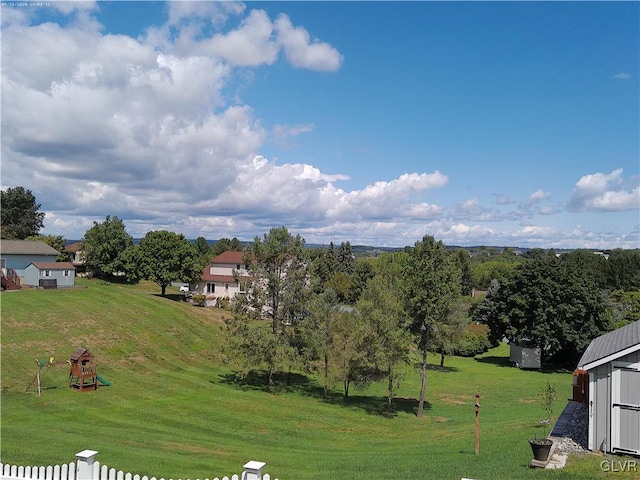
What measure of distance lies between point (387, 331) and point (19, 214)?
302 feet

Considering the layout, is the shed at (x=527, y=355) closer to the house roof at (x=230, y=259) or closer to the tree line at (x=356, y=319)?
the tree line at (x=356, y=319)

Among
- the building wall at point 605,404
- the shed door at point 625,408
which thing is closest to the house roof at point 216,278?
the building wall at point 605,404

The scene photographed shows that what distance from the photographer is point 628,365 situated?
14227 millimetres

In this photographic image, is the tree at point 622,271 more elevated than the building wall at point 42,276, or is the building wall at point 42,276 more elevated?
the tree at point 622,271

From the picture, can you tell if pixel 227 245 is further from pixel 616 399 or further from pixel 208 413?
pixel 616 399

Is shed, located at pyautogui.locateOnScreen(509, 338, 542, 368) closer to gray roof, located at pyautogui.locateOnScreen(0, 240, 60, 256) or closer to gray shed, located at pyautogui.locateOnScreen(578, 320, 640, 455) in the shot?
gray shed, located at pyautogui.locateOnScreen(578, 320, 640, 455)

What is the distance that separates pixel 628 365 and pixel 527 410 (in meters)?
16.3

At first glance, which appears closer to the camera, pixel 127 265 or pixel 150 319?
pixel 150 319

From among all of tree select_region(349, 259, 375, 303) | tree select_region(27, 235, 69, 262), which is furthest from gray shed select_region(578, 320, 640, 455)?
tree select_region(27, 235, 69, 262)

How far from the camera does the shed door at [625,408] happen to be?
13938mm

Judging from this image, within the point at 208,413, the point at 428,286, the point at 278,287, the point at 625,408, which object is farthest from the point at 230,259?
the point at 625,408

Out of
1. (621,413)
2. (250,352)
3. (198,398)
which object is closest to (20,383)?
(198,398)

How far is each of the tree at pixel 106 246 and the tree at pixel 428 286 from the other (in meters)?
48.4

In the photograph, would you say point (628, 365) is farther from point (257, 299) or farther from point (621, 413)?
point (257, 299)
